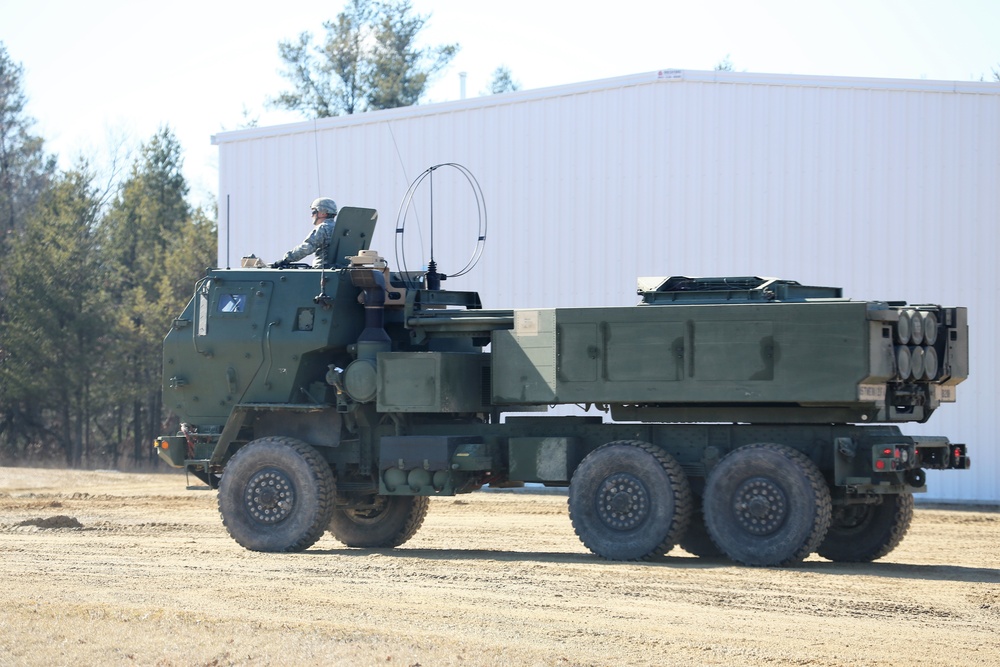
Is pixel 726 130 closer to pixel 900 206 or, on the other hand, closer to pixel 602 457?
pixel 900 206

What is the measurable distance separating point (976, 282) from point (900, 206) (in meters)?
1.69

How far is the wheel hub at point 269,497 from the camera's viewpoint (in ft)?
48.5

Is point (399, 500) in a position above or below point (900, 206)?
below

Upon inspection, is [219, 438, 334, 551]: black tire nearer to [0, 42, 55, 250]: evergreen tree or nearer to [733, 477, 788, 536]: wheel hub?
[733, 477, 788, 536]: wheel hub

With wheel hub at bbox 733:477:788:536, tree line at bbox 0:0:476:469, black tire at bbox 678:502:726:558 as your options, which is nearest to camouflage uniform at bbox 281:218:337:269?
black tire at bbox 678:502:726:558

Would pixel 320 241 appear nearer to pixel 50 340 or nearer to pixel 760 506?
pixel 760 506

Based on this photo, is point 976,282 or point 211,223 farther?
point 211,223

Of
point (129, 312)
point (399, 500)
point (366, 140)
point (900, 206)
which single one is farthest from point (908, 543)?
point (129, 312)

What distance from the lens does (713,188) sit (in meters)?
24.1

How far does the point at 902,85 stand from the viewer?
23.0m

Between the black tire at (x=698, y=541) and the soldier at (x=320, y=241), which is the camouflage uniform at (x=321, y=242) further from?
the black tire at (x=698, y=541)

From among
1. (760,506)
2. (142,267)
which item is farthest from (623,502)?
(142,267)

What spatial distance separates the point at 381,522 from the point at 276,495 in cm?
162

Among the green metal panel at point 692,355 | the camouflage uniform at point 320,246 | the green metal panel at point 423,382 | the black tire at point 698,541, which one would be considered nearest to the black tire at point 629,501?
the green metal panel at point 692,355
